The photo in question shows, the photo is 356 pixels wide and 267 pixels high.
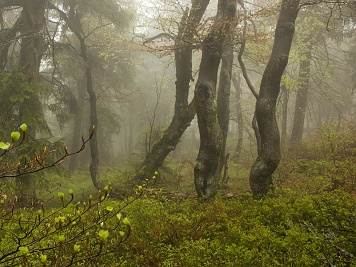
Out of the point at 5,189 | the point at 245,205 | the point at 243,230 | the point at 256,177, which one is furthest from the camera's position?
the point at 5,189

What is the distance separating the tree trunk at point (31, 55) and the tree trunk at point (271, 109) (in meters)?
6.87

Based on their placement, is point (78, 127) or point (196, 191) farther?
point (78, 127)

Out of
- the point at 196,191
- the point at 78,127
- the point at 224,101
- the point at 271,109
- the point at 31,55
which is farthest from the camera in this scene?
the point at 78,127

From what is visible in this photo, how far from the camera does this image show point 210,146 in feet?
22.8

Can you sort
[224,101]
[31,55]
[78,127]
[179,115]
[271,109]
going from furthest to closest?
1. [78,127]
2. [224,101]
3. [179,115]
4. [31,55]
5. [271,109]

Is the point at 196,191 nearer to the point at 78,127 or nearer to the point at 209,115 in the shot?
the point at 209,115

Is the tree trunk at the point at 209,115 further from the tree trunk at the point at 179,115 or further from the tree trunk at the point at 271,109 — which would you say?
the tree trunk at the point at 179,115

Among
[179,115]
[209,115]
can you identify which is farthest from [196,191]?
[179,115]

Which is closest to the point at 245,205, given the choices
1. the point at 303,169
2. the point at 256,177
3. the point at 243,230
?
the point at 256,177

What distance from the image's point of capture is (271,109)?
273 inches

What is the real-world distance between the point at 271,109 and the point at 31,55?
8.21 metres

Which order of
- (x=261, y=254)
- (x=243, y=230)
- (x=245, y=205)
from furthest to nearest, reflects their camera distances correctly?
(x=245, y=205) < (x=243, y=230) < (x=261, y=254)

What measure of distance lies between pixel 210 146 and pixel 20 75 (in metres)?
6.42

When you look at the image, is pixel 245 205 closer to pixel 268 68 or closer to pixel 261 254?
pixel 261 254
